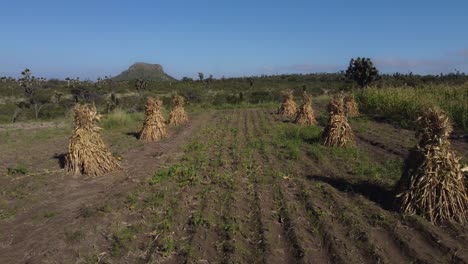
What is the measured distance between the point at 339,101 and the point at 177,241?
8.42 meters

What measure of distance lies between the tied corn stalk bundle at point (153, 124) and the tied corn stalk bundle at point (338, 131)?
5583mm

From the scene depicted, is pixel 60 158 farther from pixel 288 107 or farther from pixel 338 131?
pixel 288 107

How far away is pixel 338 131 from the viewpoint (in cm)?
1236

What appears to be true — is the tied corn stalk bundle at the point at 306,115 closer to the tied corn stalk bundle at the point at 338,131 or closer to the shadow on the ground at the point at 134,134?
the tied corn stalk bundle at the point at 338,131

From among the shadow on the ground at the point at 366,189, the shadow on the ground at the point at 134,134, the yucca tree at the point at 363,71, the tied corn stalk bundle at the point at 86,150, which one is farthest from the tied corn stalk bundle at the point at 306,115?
the yucca tree at the point at 363,71

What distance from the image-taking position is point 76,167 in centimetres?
959

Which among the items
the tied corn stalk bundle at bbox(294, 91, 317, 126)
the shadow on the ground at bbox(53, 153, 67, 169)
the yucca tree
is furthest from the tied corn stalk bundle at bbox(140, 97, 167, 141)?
the yucca tree

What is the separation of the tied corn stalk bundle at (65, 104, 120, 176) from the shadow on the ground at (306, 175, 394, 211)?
4.32 metres

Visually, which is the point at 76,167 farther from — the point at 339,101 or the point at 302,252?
the point at 339,101

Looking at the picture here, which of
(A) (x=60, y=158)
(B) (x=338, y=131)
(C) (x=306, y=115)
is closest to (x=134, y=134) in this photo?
(A) (x=60, y=158)

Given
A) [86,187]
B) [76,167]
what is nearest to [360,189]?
[86,187]

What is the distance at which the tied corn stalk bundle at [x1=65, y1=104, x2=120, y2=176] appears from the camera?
950 cm

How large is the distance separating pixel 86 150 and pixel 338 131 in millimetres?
6587

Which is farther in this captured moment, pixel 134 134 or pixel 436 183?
pixel 134 134
